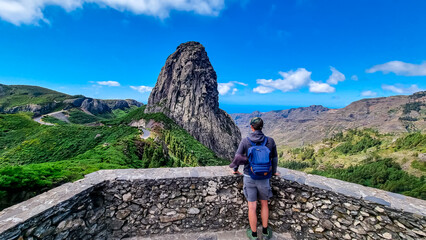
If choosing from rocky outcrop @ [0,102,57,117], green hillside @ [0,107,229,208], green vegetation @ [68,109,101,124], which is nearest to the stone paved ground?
green hillside @ [0,107,229,208]

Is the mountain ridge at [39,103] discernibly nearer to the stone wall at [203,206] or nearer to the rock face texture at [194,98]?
the rock face texture at [194,98]

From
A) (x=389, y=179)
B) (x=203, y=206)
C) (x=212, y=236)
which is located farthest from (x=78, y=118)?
(x=389, y=179)

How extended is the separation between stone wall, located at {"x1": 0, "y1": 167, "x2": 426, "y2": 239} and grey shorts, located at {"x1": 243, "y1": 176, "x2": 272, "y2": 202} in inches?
23.8

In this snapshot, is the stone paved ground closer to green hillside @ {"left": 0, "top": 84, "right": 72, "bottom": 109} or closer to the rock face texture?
the rock face texture

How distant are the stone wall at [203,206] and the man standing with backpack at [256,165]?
0.62 metres

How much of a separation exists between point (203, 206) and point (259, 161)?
192cm

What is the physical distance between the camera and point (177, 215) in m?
4.37

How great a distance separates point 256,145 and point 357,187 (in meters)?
2.52

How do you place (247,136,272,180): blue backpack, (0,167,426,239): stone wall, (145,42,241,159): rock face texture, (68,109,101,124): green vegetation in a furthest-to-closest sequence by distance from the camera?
(68,109,101,124): green vegetation < (145,42,241,159): rock face texture < (247,136,272,180): blue backpack < (0,167,426,239): stone wall

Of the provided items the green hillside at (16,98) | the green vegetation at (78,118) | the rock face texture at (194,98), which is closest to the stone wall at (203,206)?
the rock face texture at (194,98)

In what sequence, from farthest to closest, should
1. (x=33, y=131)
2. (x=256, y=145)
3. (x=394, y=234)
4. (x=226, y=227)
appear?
(x=33, y=131)
(x=226, y=227)
(x=256, y=145)
(x=394, y=234)

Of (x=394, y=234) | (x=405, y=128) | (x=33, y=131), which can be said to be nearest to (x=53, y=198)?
(x=394, y=234)

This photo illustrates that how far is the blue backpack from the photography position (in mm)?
3783

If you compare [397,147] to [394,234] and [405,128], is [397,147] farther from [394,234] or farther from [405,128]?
[405,128]
